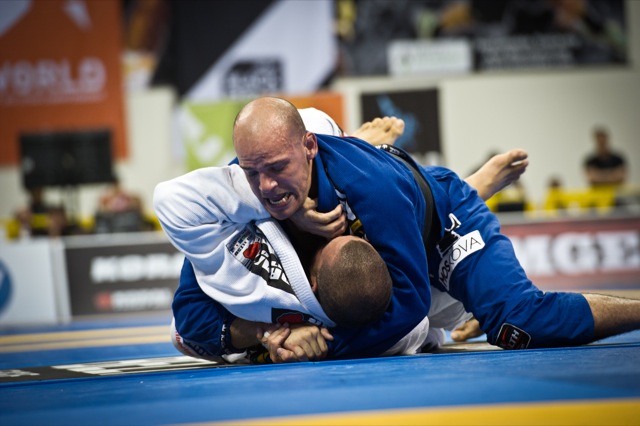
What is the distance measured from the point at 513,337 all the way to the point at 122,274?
220 inches

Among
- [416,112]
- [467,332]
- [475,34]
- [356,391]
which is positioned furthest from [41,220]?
[356,391]

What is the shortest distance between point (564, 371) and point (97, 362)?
2001mm

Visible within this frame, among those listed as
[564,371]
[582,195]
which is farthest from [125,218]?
[564,371]

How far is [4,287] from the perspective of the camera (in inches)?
299

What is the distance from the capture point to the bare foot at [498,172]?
3.59m

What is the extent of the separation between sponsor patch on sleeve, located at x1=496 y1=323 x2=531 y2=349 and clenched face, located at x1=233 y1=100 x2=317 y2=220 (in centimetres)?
84

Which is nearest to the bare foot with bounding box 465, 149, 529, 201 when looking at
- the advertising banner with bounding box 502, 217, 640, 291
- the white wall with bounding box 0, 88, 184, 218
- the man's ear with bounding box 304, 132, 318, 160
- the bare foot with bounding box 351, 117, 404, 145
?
the bare foot with bounding box 351, 117, 404, 145

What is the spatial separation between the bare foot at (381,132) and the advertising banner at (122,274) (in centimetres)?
455

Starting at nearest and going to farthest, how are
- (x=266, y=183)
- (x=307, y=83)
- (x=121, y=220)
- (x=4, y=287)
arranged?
(x=266, y=183), (x=4, y=287), (x=121, y=220), (x=307, y=83)

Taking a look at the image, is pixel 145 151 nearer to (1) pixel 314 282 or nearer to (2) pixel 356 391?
(1) pixel 314 282

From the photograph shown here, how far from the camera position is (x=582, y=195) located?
1055cm

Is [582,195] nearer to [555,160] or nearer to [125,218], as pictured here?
[555,160]

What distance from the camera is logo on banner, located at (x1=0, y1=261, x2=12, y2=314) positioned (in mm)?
7543

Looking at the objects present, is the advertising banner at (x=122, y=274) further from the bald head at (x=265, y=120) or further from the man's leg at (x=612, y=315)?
the man's leg at (x=612, y=315)
